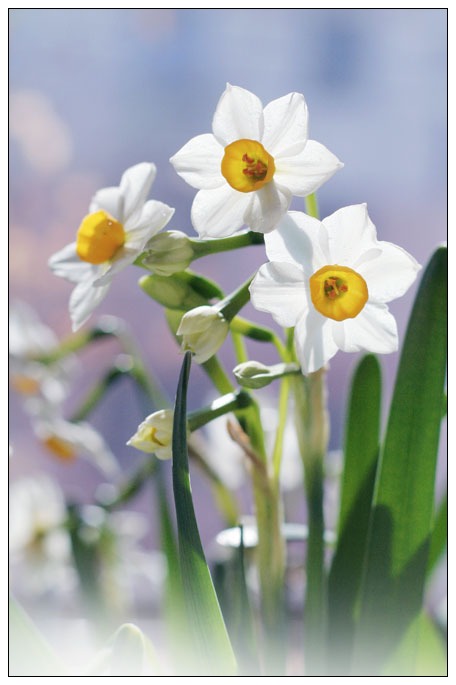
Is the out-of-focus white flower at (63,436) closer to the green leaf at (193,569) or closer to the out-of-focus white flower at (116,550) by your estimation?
the out-of-focus white flower at (116,550)

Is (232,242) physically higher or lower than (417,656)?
higher

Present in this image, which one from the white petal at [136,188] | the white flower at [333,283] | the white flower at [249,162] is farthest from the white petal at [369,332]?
the white petal at [136,188]

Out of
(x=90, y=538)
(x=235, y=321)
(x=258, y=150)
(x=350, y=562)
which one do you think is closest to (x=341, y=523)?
(x=350, y=562)

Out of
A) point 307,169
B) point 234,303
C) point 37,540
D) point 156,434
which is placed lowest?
point 37,540

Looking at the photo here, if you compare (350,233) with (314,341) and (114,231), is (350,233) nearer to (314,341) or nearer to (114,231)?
(314,341)

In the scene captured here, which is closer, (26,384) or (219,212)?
(219,212)

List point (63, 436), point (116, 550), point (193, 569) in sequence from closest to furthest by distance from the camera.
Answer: point (193, 569) → point (63, 436) → point (116, 550)

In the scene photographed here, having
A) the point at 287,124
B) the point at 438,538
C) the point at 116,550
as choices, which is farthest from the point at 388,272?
the point at 116,550
